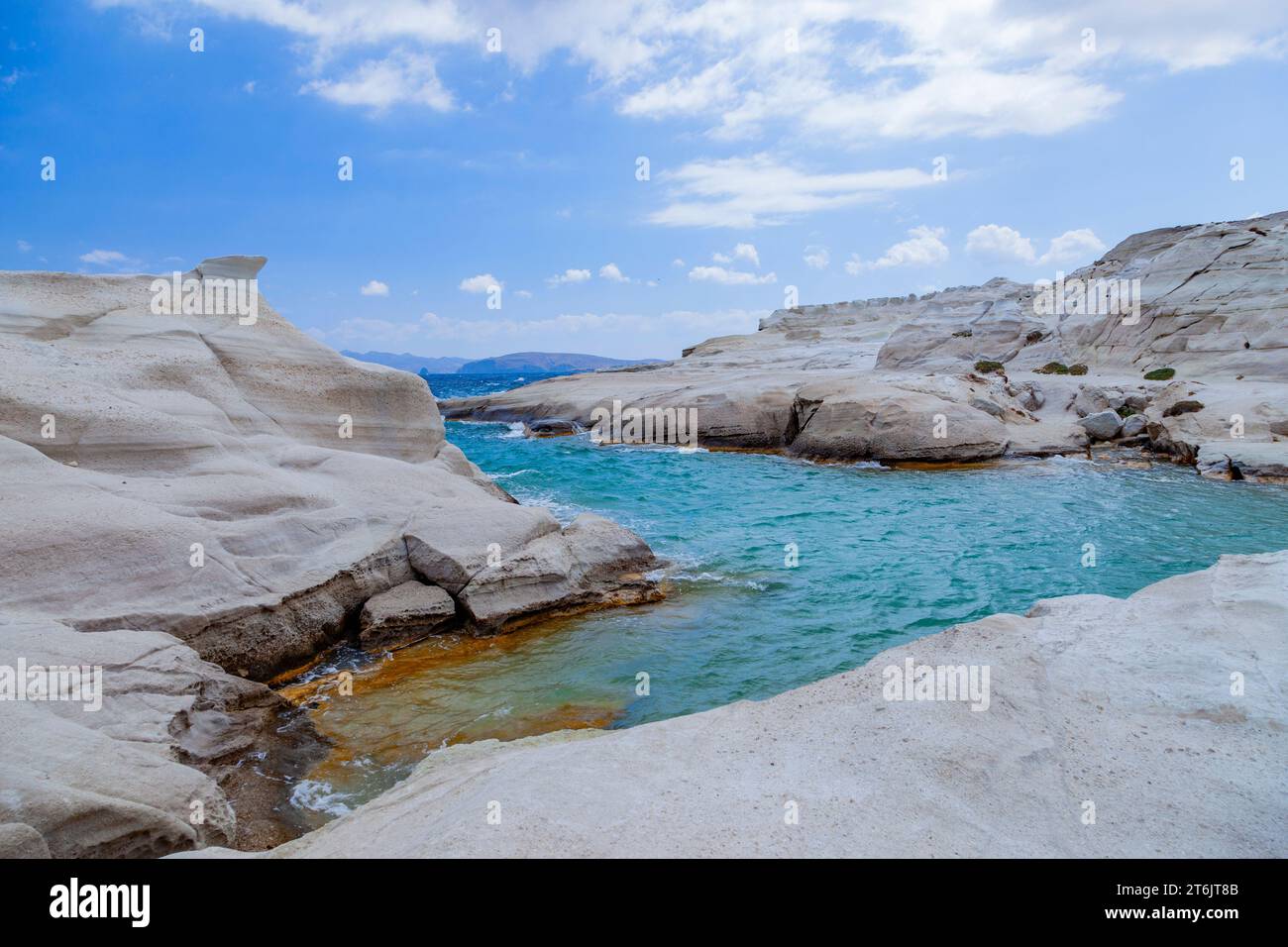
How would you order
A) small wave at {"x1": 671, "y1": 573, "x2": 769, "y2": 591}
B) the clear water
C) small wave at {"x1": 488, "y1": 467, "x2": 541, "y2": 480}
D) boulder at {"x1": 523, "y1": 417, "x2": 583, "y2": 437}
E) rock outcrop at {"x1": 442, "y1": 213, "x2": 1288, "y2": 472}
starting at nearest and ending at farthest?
1. the clear water
2. small wave at {"x1": 671, "y1": 573, "x2": 769, "y2": 591}
3. rock outcrop at {"x1": 442, "y1": 213, "x2": 1288, "y2": 472}
4. small wave at {"x1": 488, "y1": 467, "x2": 541, "y2": 480}
5. boulder at {"x1": 523, "y1": 417, "x2": 583, "y2": 437}

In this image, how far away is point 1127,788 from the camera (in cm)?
430

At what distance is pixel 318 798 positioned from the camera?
7.07m

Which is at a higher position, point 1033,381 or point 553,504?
point 1033,381

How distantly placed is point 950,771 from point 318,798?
5568 millimetres

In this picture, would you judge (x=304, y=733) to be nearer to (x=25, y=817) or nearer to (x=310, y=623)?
(x=310, y=623)

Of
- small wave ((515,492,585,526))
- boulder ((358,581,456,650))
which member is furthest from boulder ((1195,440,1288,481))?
boulder ((358,581,456,650))

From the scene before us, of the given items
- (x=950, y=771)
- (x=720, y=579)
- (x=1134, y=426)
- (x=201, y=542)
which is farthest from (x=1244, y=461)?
(x=201, y=542)

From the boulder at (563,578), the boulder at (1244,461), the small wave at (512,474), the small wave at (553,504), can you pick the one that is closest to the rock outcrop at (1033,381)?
the boulder at (1244,461)

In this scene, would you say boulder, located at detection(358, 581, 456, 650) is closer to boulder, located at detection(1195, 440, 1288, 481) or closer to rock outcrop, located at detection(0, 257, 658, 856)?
rock outcrop, located at detection(0, 257, 658, 856)

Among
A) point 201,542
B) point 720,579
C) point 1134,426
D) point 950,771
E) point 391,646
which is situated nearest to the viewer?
point 950,771

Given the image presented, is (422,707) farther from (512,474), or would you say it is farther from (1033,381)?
(1033,381)

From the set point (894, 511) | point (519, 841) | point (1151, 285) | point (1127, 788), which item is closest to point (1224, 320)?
point (1151, 285)

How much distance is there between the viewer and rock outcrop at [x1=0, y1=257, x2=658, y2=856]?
18.9ft

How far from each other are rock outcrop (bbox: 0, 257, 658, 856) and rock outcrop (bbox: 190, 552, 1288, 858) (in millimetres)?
1927
